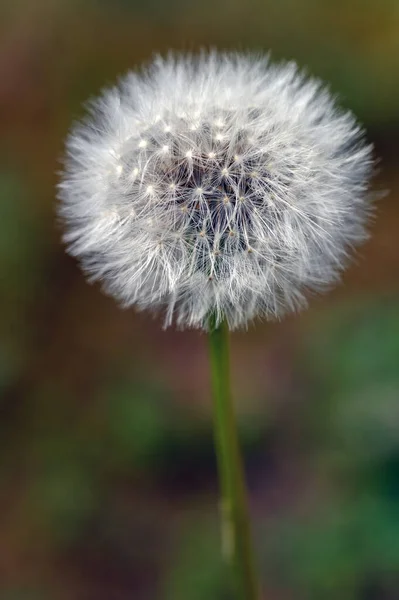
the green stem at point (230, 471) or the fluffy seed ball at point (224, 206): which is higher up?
the fluffy seed ball at point (224, 206)

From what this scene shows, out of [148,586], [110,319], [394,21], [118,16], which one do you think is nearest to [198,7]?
[118,16]

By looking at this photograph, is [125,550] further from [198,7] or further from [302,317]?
[198,7]

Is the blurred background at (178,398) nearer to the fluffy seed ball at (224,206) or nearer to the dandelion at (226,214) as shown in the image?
the dandelion at (226,214)

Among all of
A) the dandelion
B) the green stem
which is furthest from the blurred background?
the dandelion

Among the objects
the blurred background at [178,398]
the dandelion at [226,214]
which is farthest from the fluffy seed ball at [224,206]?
the blurred background at [178,398]

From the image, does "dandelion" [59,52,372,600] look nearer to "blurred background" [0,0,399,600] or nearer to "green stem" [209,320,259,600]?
"green stem" [209,320,259,600]

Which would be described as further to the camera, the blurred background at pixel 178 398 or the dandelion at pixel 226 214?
the blurred background at pixel 178 398
